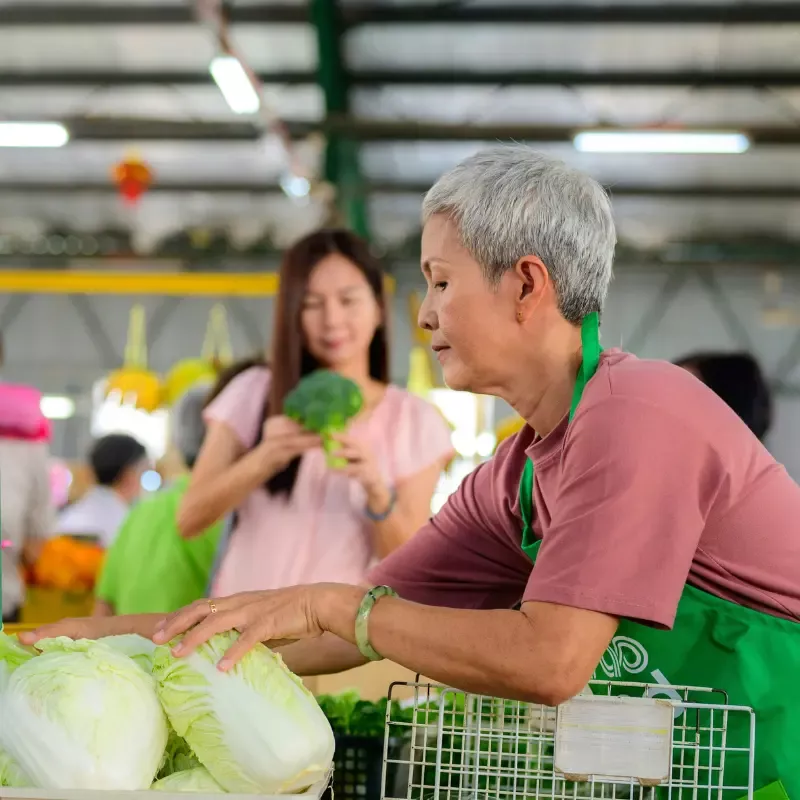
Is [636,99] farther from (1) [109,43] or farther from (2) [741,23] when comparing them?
(1) [109,43]

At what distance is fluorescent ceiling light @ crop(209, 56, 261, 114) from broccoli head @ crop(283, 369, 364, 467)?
7.24m

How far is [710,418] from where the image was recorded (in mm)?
1557

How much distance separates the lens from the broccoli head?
9.55ft

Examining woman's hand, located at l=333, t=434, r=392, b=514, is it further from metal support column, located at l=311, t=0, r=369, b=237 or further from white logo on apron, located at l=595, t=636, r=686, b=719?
metal support column, located at l=311, t=0, r=369, b=237

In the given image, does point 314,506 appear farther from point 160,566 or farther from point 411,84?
point 411,84

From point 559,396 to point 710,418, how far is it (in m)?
0.27

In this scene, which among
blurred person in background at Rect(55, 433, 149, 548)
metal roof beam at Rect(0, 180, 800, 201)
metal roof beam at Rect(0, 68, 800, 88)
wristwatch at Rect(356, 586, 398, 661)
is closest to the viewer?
wristwatch at Rect(356, 586, 398, 661)

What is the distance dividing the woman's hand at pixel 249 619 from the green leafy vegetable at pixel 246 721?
0.02m

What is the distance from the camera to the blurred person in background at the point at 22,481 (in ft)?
14.0

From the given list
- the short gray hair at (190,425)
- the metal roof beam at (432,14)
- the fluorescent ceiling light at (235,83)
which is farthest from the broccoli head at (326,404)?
the metal roof beam at (432,14)

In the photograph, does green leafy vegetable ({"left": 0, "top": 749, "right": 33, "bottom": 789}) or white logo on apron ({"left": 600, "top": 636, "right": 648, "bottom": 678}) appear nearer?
green leafy vegetable ({"left": 0, "top": 749, "right": 33, "bottom": 789})

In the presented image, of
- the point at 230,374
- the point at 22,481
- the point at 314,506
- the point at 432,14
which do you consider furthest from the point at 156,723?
the point at 432,14

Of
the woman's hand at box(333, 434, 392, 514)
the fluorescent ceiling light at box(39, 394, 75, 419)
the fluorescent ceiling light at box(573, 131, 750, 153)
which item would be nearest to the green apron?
the woman's hand at box(333, 434, 392, 514)

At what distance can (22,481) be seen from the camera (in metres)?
4.54
